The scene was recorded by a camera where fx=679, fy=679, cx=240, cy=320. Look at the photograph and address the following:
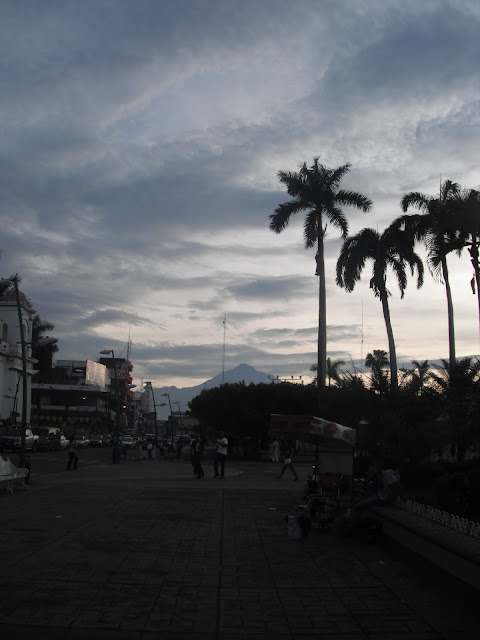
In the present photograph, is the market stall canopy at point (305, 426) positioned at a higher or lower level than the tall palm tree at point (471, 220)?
lower

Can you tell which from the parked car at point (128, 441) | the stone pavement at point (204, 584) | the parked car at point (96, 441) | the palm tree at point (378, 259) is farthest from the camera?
the parked car at point (96, 441)

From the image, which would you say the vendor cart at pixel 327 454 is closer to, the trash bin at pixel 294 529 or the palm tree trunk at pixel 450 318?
the trash bin at pixel 294 529

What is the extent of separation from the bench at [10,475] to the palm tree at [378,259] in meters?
23.5

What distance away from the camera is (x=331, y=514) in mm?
11555

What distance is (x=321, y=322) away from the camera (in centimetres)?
3894

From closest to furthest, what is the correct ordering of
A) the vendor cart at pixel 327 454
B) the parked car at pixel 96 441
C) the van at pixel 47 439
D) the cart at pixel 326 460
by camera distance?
the cart at pixel 326 460
the vendor cart at pixel 327 454
the van at pixel 47 439
the parked car at pixel 96 441

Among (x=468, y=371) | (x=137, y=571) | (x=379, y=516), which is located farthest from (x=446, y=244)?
(x=137, y=571)

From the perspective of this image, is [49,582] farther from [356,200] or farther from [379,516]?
[356,200]

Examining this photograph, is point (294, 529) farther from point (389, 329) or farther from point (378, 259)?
point (378, 259)

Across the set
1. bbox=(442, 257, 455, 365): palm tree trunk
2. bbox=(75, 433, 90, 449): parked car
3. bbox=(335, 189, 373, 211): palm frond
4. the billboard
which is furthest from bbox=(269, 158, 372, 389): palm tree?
the billboard

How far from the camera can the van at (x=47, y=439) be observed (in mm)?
54487

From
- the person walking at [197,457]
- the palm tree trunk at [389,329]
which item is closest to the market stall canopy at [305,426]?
the person walking at [197,457]

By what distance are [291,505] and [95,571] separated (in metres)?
8.58

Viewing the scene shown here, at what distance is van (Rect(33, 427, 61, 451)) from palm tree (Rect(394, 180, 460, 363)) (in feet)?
110
